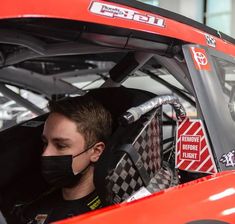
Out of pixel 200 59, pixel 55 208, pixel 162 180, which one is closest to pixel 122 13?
pixel 200 59

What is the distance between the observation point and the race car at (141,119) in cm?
111

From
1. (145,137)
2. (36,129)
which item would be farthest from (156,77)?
(145,137)

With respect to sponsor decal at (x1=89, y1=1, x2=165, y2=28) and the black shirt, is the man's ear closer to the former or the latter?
the black shirt

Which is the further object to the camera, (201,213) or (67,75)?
(67,75)

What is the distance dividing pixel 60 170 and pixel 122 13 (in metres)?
0.60

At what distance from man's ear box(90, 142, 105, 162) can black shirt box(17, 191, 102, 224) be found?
0.13 m

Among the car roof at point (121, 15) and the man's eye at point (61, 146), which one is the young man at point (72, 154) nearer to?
the man's eye at point (61, 146)

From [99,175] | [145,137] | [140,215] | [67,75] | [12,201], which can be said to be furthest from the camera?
[67,75]

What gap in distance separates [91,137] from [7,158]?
0.44 m

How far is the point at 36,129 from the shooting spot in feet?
6.20

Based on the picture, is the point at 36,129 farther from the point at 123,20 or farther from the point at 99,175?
the point at 123,20

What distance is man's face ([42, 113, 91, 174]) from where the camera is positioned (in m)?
1.53

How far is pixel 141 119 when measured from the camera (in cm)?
153

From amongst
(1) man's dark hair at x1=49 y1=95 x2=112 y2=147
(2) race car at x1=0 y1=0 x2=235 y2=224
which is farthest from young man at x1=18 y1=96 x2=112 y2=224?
(2) race car at x1=0 y1=0 x2=235 y2=224
